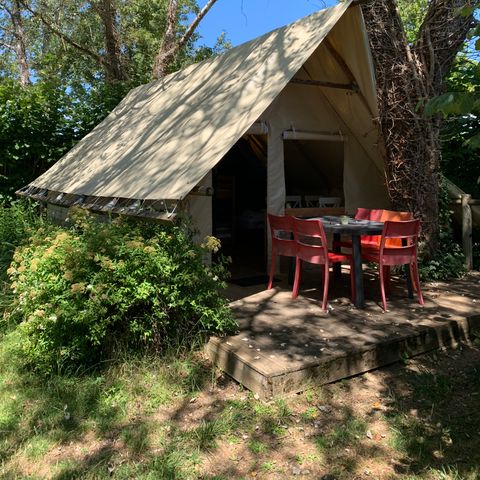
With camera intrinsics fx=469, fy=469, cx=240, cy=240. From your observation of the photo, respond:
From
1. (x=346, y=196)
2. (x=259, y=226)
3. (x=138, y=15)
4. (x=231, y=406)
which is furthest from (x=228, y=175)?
(x=138, y=15)

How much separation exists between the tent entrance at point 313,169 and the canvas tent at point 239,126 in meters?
0.05

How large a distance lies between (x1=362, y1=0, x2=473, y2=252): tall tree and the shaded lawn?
2.80 m

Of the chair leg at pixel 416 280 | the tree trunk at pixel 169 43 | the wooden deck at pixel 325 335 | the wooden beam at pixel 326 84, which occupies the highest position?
the tree trunk at pixel 169 43

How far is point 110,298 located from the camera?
331 cm

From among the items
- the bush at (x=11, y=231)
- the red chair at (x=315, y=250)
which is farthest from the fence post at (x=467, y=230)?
the bush at (x=11, y=231)

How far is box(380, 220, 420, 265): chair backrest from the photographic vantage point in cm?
435

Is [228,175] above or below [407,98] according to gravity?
below

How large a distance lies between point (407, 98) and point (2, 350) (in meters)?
5.08

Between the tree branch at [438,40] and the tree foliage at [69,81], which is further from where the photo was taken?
the tree foliage at [69,81]

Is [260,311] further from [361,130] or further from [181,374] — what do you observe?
[361,130]

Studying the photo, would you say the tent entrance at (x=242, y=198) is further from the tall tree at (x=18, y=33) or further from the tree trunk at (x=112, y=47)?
the tall tree at (x=18, y=33)

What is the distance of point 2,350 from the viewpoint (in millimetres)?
3949

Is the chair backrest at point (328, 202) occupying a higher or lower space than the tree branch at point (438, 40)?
lower

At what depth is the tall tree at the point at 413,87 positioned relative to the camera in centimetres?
553
